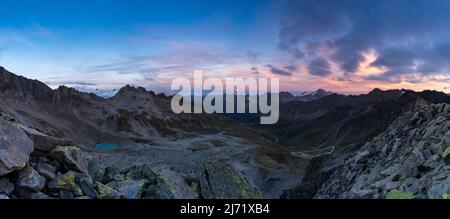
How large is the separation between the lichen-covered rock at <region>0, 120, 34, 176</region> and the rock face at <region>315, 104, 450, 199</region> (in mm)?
16076

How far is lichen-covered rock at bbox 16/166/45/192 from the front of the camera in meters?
14.7

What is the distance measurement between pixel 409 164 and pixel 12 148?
22.2m

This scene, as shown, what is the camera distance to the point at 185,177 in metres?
26.1

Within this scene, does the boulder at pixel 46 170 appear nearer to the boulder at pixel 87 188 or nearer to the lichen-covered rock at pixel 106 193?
the boulder at pixel 87 188

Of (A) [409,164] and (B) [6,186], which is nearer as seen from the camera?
(B) [6,186]

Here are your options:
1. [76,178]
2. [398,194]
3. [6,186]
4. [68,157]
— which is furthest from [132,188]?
[398,194]

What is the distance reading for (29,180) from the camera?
1488cm

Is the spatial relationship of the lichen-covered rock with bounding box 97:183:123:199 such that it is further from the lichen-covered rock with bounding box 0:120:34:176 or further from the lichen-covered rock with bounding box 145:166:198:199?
the lichen-covered rock with bounding box 0:120:34:176

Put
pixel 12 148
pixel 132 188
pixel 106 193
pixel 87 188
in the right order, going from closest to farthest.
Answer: pixel 12 148 < pixel 87 188 < pixel 106 193 < pixel 132 188

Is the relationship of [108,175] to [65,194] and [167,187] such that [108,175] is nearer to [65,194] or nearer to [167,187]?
[167,187]

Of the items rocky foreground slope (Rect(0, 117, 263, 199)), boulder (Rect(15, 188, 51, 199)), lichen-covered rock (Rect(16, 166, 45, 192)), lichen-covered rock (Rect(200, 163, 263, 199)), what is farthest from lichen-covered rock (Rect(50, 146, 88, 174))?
lichen-covered rock (Rect(200, 163, 263, 199))
